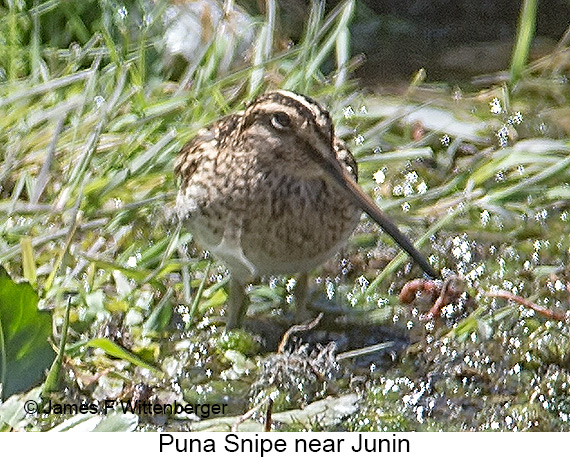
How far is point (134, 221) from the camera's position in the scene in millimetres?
3809

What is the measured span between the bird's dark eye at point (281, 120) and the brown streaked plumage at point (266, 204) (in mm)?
26

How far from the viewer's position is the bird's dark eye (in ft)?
10.7

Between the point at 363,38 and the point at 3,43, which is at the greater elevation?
the point at 3,43

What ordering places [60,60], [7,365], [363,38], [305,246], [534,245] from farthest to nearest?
[363,38]
[60,60]
[534,245]
[305,246]
[7,365]

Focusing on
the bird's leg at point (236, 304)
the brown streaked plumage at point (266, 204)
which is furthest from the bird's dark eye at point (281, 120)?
the bird's leg at point (236, 304)

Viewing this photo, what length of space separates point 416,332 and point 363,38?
1.31 m

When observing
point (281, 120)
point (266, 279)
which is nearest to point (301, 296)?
point (266, 279)

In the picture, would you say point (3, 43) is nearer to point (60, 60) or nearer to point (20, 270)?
point (60, 60)

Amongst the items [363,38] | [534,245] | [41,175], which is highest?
[41,175]

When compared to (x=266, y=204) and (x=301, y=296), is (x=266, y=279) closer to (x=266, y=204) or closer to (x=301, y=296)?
(x=301, y=296)

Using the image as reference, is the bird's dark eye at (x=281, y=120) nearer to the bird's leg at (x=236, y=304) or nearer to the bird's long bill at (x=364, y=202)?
the bird's long bill at (x=364, y=202)

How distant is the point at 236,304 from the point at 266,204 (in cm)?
30

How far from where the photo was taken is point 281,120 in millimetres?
3279

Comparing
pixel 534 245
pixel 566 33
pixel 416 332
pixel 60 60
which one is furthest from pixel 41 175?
pixel 566 33
